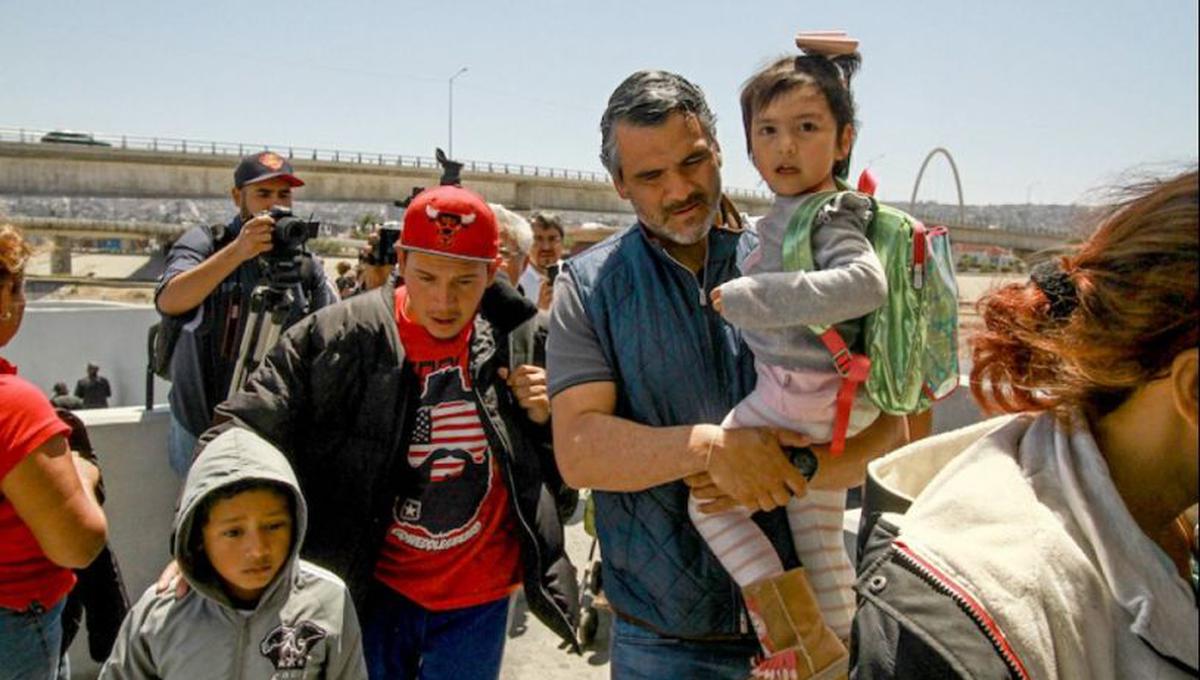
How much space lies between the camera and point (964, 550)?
1.05m

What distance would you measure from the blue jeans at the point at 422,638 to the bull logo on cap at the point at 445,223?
1042mm

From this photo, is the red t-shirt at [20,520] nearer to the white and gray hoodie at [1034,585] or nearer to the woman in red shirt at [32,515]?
the woman in red shirt at [32,515]

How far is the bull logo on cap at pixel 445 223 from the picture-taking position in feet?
8.19

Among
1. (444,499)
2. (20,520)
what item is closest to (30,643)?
(20,520)

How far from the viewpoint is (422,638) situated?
2.65 meters

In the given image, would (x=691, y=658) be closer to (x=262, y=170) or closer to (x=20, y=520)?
(x=20, y=520)

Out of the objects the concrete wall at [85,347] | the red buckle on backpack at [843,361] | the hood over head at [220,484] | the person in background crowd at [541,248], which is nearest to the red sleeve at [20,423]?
the hood over head at [220,484]

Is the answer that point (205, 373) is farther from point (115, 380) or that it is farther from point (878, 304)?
point (115, 380)

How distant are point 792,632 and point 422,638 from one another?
4.21 feet

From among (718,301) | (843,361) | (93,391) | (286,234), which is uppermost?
(286,234)

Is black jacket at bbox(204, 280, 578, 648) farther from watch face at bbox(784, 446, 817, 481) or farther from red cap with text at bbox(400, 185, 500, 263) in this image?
watch face at bbox(784, 446, 817, 481)

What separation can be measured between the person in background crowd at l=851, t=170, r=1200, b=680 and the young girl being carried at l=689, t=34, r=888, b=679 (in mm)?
581

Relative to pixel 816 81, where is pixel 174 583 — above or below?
below

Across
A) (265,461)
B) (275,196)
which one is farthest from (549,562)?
(275,196)
